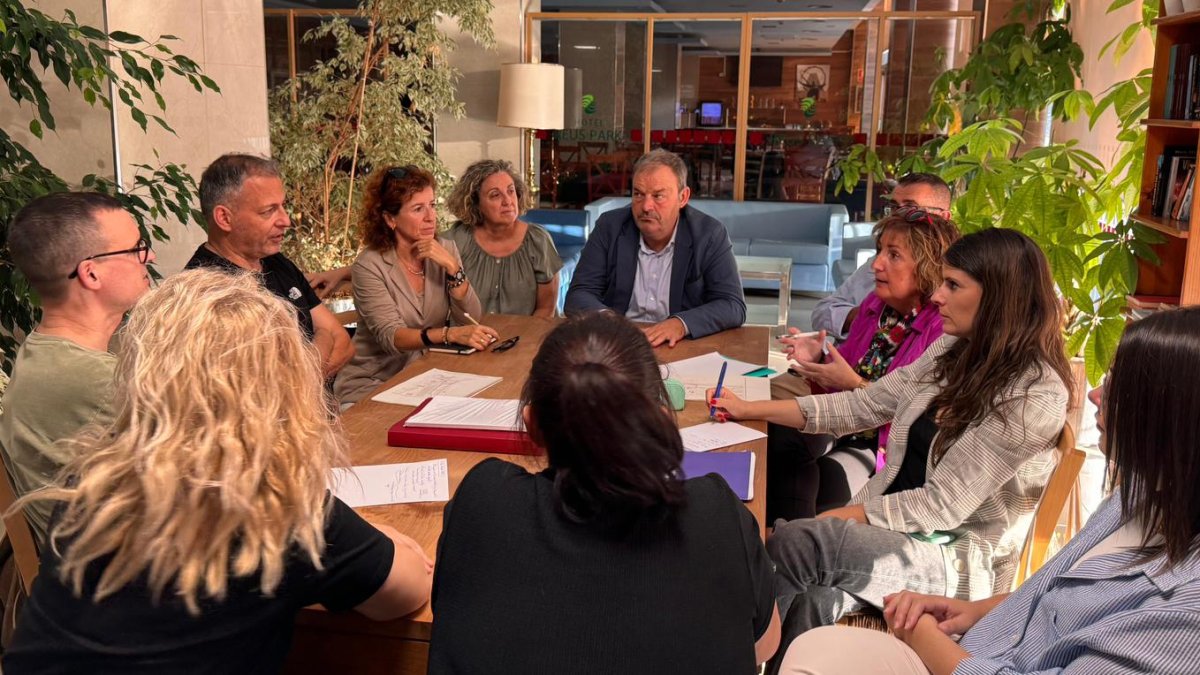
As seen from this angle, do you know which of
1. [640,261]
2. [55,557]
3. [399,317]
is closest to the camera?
[55,557]

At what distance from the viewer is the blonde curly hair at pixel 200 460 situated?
1221 millimetres

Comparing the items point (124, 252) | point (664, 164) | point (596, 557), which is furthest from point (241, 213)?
point (596, 557)

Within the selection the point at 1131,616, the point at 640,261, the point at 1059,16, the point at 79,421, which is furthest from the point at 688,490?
the point at 1059,16

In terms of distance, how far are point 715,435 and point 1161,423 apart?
3.71 ft

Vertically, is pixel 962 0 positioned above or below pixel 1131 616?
above

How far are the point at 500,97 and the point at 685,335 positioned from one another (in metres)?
5.23

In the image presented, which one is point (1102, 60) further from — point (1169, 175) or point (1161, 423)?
point (1161, 423)

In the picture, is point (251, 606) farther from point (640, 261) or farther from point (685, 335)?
point (640, 261)

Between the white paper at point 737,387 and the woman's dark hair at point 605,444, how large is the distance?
1.34 meters

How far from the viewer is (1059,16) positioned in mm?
5637

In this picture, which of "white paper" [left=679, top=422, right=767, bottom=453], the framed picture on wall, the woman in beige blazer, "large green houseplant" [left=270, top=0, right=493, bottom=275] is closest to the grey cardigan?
the woman in beige blazer

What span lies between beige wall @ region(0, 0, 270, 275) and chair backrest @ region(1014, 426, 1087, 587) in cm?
349

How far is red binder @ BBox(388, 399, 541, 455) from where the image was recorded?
2217mm

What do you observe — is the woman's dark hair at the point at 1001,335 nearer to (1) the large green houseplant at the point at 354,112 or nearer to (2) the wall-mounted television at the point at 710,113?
(1) the large green houseplant at the point at 354,112
